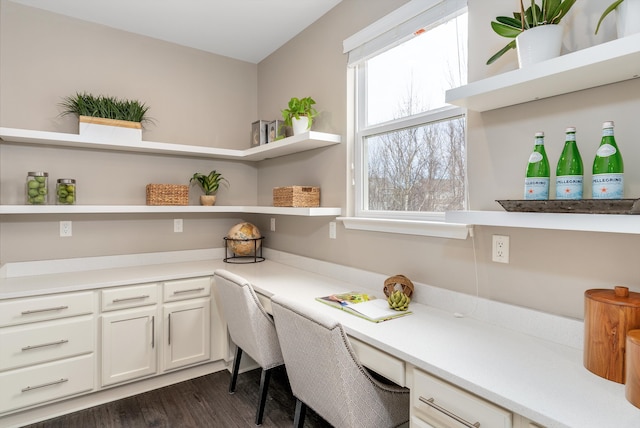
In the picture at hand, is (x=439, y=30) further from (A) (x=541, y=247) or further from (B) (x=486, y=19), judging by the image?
(A) (x=541, y=247)

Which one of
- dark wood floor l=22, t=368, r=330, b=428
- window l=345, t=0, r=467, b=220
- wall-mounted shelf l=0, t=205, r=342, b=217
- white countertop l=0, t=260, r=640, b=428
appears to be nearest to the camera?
white countertop l=0, t=260, r=640, b=428

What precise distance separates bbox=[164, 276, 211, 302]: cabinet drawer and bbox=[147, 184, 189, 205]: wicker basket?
Result: 65 centimetres

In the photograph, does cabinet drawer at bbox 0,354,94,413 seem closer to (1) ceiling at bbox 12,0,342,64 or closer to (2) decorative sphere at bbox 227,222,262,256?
(2) decorative sphere at bbox 227,222,262,256

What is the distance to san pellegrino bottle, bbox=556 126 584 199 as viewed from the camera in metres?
1.19

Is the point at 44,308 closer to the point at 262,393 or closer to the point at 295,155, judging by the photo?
the point at 262,393

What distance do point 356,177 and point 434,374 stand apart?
1.41 metres

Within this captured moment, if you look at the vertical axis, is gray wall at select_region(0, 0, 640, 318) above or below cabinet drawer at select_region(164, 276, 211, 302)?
above

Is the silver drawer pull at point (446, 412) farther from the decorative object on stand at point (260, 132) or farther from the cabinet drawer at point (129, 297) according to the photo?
the decorative object on stand at point (260, 132)

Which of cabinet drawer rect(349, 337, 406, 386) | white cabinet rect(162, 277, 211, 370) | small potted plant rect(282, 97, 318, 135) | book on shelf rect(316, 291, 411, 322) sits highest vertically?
small potted plant rect(282, 97, 318, 135)

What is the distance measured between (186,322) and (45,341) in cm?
78

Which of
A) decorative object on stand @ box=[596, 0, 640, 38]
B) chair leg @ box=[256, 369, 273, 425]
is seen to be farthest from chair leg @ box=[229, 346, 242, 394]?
decorative object on stand @ box=[596, 0, 640, 38]

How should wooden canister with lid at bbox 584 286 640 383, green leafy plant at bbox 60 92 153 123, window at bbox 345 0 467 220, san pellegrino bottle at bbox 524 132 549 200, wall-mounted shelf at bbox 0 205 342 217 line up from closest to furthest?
1. wooden canister with lid at bbox 584 286 640 383
2. san pellegrino bottle at bbox 524 132 549 200
3. window at bbox 345 0 467 220
4. wall-mounted shelf at bbox 0 205 342 217
5. green leafy plant at bbox 60 92 153 123

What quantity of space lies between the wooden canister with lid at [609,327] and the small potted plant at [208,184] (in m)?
2.65

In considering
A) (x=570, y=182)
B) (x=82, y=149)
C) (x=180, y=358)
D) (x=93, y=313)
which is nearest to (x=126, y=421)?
(x=180, y=358)
